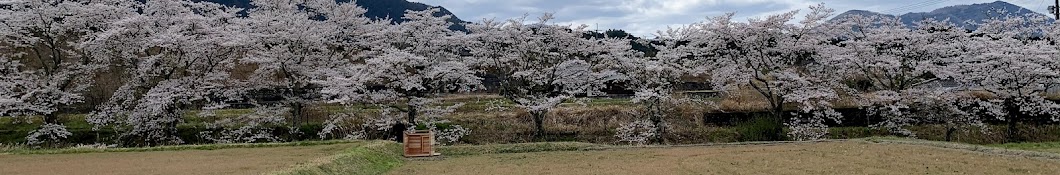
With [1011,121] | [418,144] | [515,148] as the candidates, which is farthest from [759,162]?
[1011,121]

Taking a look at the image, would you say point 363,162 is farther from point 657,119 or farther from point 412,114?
point 657,119

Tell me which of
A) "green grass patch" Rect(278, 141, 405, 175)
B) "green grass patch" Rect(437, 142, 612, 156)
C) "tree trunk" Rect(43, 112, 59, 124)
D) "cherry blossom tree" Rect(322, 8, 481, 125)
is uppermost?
"cherry blossom tree" Rect(322, 8, 481, 125)

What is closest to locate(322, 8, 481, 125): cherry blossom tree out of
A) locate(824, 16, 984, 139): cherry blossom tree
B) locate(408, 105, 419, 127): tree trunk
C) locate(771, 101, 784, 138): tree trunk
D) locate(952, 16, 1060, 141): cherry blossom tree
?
locate(408, 105, 419, 127): tree trunk

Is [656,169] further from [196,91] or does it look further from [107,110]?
[107,110]

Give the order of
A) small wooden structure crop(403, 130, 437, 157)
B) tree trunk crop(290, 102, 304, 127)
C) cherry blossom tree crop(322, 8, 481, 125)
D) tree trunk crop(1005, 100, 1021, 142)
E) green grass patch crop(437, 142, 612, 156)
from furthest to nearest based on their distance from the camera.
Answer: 1. tree trunk crop(290, 102, 304, 127)
2. tree trunk crop(1005, 100, 1021, 142)
3. cherry blossom tree crop(322, 8, 481, 125)
4. green grass patch crop(437, 142, 612, 156)
5. small wooden structure crop(403, 130, 437, 157)

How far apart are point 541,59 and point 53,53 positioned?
13214 mm

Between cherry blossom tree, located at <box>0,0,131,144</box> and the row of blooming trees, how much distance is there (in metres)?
0.05

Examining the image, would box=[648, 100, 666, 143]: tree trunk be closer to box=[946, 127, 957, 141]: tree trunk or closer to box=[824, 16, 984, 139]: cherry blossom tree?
box=[824, 16, 984, 139]: cherry blossom tree

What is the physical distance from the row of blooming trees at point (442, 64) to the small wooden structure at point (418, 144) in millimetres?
4845

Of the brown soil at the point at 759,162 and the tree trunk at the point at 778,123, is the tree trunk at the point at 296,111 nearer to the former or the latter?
the brown soil at the point at 759,162

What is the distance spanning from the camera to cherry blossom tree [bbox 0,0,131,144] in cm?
2180

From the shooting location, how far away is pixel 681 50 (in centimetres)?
2378

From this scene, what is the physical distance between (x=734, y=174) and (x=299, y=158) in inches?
288

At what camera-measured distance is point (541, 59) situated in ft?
77.8
